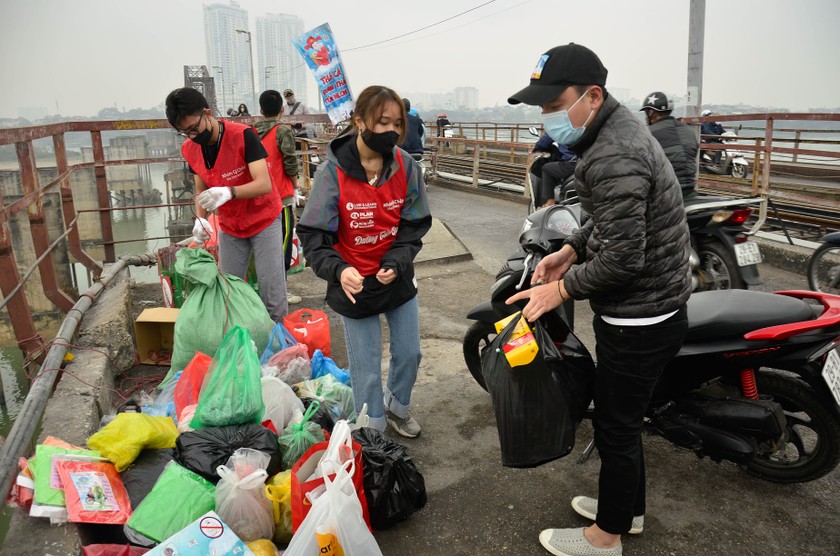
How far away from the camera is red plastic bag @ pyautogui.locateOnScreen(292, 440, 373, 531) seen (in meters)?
2.11

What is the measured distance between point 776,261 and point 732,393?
420 centimetres

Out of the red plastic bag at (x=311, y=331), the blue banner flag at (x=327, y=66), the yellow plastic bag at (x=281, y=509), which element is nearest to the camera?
the yellow plastic bag at (x=281, y=509)

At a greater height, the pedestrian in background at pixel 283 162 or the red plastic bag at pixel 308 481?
the pedestrian in background at pixel 283 162

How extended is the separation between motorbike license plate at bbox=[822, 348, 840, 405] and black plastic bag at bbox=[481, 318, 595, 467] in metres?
1.07

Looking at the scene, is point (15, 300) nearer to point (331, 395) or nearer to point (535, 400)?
point (331, 395)

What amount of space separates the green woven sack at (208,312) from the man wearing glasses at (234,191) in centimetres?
31

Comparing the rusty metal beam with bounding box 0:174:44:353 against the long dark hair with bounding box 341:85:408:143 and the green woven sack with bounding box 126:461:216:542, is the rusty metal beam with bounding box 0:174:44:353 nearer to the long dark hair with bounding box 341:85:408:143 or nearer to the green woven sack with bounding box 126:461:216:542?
the green woven sack with bounding box 126:461:216:542

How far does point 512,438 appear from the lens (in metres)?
2.19

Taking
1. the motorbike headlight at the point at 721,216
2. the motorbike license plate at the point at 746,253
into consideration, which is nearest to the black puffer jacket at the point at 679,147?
the motorbike headlight at the point at 721,216

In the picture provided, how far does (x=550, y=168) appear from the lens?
21.9ft

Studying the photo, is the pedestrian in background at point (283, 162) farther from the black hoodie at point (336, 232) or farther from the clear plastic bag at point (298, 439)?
the clear plastic bag at point (298, 439)

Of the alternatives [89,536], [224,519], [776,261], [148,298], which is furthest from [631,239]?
[776,261]

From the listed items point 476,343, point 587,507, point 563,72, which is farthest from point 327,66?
point 587,507

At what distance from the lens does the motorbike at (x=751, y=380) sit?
250cm
